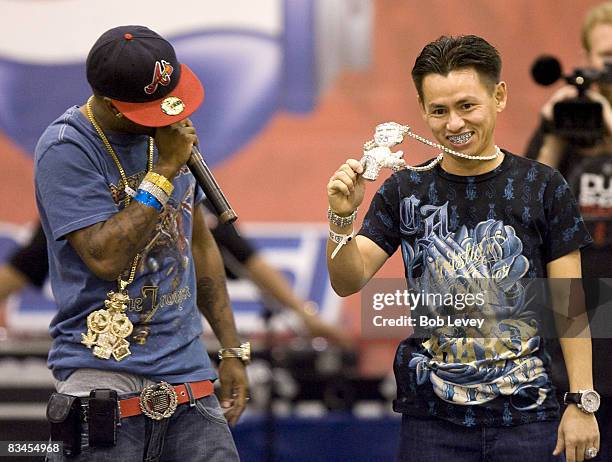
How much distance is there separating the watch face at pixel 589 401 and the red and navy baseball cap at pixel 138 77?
106 cm

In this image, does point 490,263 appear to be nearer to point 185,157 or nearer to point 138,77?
point 185,157

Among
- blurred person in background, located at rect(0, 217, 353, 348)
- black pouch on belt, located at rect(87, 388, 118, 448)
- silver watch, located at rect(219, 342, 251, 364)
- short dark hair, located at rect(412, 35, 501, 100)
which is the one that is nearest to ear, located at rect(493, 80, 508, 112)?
short dark hair, located at rect(412, 35, 501, 100)

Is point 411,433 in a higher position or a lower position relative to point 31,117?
lower

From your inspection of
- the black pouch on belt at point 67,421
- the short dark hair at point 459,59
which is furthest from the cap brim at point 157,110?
the black pouch on belt at point 67,421

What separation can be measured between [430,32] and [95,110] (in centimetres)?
259

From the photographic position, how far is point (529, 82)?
4871 millimetres

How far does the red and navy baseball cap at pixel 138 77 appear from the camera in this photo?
2.47 meters

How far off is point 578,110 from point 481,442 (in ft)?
3.89

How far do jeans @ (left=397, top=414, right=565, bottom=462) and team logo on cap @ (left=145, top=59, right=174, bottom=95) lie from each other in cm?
93

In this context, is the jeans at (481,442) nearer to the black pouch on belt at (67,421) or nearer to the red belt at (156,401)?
the red belt at (156,401)

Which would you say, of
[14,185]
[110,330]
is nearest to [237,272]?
[14,185]

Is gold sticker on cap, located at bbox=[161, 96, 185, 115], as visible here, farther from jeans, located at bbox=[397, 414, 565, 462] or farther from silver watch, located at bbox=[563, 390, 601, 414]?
silver watch, located at bbox=[563, 390, 601, 414]

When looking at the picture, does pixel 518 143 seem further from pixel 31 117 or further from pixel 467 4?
pixel 31 117

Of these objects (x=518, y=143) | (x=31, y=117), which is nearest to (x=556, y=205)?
(x=518, y=143)
